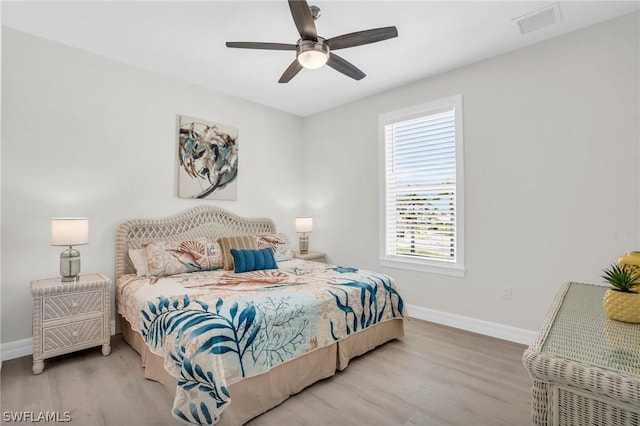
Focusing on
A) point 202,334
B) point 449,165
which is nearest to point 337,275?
point 202,334

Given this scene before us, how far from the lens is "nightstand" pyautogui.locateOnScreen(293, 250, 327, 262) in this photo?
4.60m

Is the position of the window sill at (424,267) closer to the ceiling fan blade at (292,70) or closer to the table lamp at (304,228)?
the table lamp at (304,228)

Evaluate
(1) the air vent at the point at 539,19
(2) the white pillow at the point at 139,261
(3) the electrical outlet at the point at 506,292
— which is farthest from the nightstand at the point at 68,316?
(1) the air vent at the point at 539,19

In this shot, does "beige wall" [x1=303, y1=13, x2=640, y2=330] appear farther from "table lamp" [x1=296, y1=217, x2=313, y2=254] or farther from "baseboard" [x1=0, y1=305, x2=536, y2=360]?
"table lamp" [x1=296, y1=217, x2=313, y2=254]

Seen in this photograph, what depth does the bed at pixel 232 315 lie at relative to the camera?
1.80 metres

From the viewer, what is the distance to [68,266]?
279 cm

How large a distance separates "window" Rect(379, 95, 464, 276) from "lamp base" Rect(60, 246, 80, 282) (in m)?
3.34

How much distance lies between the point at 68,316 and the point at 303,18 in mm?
2988

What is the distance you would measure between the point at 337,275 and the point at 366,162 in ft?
6.31

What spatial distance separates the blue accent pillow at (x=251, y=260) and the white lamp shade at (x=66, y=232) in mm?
1348

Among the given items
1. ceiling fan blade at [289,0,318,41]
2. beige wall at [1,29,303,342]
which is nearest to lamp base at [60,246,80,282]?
beige wall at [1,29,303,342]

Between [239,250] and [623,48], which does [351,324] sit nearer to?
[239,250]

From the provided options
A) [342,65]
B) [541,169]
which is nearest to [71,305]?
[342,65]

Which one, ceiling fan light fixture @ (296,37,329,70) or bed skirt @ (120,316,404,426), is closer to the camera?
bed skirt @ (120,316,404,426)
